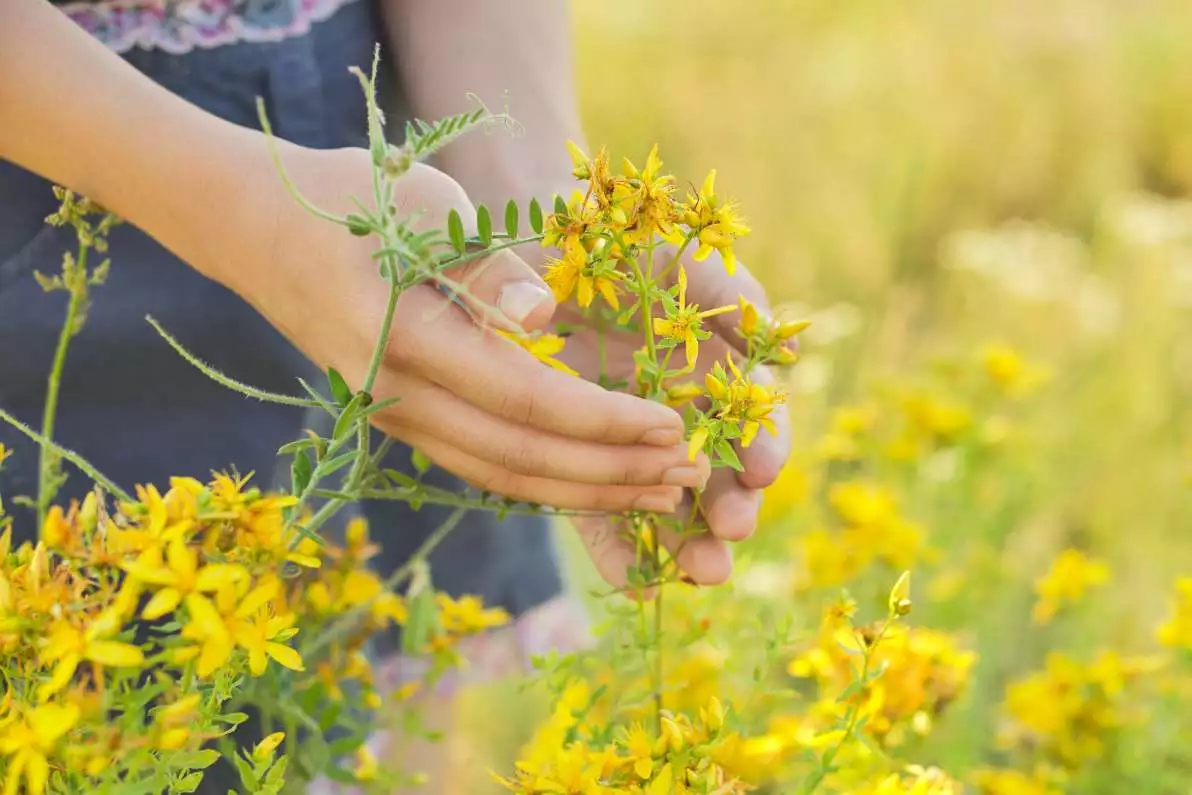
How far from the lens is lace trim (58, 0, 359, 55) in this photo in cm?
86

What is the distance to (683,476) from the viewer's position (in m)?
0.62

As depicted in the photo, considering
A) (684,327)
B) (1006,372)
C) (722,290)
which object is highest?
(1006,372)

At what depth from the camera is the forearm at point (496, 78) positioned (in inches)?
36.2

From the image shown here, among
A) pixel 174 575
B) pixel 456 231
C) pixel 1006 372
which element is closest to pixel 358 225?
pixel 456 231

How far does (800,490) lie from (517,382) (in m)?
0.69

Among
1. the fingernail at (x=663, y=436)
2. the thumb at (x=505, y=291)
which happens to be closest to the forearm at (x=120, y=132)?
the thumb at (x=505, y=291)

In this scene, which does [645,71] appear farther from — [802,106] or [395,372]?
[395,372]

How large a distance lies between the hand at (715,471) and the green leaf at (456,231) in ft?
0.65

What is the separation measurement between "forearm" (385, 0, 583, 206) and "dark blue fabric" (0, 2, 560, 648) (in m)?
0.05

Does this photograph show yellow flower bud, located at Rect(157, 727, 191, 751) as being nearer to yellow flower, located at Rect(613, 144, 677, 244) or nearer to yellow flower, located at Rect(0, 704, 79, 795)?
yellow flower, located at Rect(0, 704, 79, 795)

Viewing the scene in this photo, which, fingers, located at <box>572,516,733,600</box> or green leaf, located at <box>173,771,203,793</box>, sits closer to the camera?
green leaf, located at <box>173,771,203,793</box>

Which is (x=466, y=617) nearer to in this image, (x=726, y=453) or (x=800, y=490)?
(x=726, y=453)

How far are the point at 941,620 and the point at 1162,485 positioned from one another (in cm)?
75

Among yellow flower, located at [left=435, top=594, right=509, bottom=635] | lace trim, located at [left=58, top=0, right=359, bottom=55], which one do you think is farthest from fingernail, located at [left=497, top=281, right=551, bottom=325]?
lace trim, located at [left=58, top=0, right=359, bottom=55]
